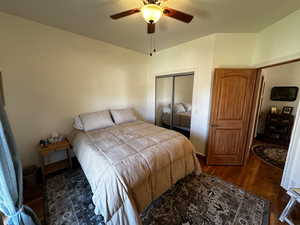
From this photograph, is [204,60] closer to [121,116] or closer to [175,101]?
[175,101]

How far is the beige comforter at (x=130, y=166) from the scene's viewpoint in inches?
46.8

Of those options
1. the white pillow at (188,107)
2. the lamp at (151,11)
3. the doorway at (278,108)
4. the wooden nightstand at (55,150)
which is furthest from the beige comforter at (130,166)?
the doorway at (278,108)

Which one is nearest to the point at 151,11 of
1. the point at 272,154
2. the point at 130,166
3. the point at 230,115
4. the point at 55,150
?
the point at 130,166

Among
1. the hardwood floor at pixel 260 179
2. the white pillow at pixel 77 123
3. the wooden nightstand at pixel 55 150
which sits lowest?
the hardwood floor at pixel 260 179

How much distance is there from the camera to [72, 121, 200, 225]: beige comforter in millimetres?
1188

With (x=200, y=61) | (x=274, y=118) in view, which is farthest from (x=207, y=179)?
(x=274, y=118)

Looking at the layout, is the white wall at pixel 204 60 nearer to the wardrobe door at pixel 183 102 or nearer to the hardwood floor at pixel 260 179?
the wardrobe door at pixel 183 102

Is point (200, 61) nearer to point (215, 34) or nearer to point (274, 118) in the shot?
point (215, 34)

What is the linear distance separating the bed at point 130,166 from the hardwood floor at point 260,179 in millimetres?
653

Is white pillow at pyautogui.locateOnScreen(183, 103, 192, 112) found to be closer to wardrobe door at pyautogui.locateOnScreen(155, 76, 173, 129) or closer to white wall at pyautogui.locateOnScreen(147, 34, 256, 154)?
white wall at pyautogui.locateOnScreen(147, 34, 256, 154)

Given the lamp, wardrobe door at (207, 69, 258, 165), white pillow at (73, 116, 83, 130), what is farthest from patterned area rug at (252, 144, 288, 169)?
white pillow at (73, 116, 83, 130)

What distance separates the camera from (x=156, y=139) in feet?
6.26

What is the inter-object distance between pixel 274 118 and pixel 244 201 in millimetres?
3107

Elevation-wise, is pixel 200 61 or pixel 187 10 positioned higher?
pixel 187 10
